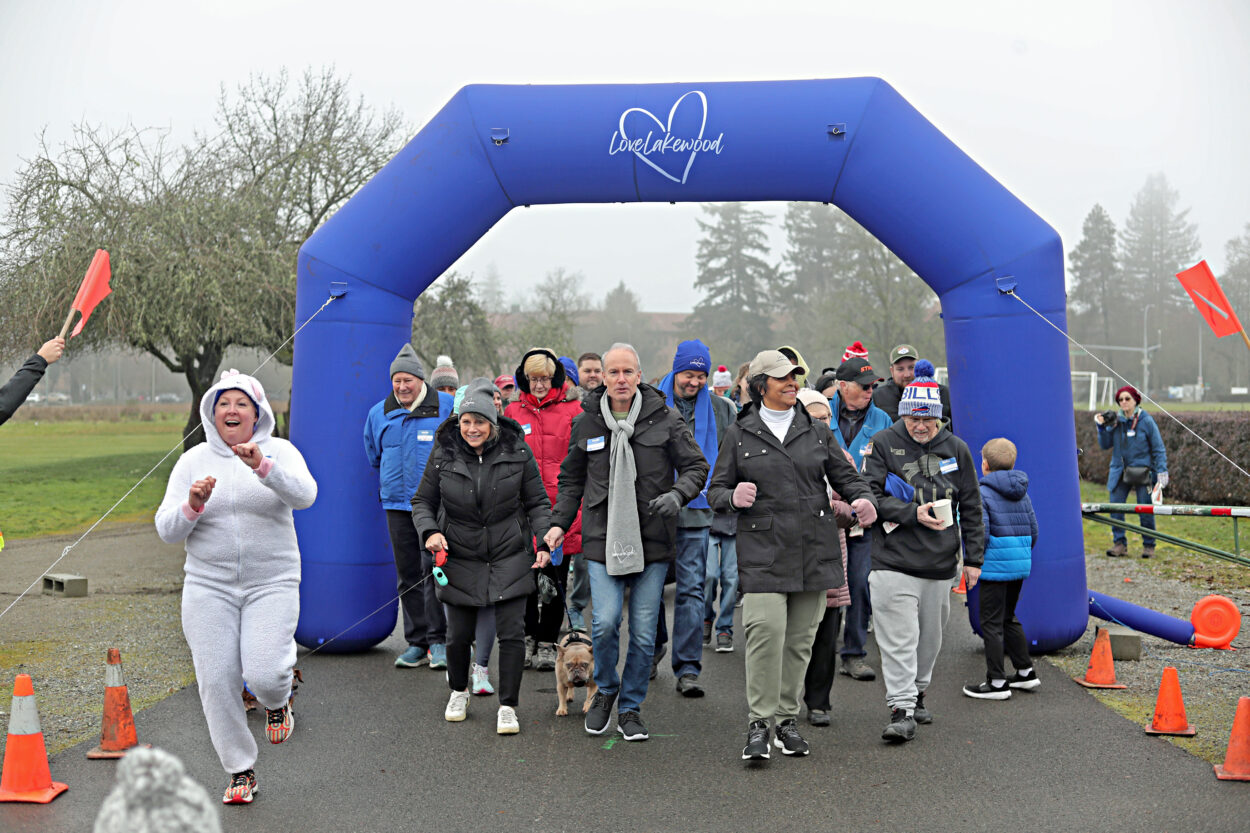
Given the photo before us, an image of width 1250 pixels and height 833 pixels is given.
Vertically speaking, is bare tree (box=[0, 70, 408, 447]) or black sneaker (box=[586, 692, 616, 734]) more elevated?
bare tree (box=[0, 70, 408, 447])

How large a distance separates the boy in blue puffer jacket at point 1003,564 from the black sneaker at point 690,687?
5.16 feet

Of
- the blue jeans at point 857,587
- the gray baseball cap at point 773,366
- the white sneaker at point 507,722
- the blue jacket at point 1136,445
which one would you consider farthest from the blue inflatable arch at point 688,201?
the blue jacket at point 1136,445

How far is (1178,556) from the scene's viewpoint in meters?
13.2

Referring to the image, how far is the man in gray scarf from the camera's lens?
6.02 metres

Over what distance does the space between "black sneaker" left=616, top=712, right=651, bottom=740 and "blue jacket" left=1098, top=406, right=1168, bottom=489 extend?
344 inches

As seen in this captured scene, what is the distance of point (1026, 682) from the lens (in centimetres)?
691

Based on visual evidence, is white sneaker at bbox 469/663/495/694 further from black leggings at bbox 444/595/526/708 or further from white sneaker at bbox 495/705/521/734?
white sneaker at bbox 495/705/521/734

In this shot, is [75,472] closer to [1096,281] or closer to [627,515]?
[627,515]

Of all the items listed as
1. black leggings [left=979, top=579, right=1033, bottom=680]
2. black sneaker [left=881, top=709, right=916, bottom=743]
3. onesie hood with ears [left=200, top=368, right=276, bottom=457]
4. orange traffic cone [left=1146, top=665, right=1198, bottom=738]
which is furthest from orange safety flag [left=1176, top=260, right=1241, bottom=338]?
onesie hood with ears [left=200, top=368, right=276, bottom=457]

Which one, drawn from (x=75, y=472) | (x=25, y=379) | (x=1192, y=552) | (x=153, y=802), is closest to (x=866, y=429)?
(x=25, y=379)

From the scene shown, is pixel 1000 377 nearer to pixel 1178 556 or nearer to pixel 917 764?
pixel 917 764

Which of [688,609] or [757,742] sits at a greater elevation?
[688,609]

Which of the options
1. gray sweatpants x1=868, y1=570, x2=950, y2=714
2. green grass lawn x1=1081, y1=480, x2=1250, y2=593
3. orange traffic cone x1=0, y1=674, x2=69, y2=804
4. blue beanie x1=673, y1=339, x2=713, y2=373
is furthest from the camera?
green grass lawn x1=1081, y1=480, x2=1250, y2=593

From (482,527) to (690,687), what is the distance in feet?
5.38
